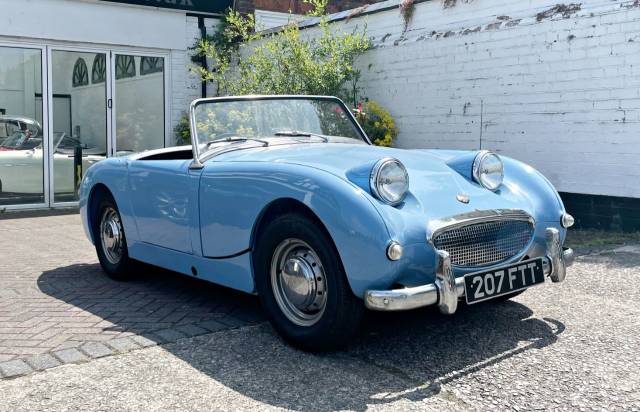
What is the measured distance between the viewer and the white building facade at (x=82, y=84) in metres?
10.0

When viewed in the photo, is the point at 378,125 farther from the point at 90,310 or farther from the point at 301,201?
the point at 301,201

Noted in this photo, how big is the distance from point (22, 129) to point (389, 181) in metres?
8.43

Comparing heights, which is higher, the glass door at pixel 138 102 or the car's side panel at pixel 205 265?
the glass door at pixel 138 102

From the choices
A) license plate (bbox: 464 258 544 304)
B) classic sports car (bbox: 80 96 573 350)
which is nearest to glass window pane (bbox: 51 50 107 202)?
classic sports car (bbox: 80 96 573 350)

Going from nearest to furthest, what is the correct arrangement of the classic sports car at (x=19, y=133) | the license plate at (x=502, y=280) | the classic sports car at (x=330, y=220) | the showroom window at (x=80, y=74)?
the classic sports car at (x=330, y=220), the license plate at (x=502, y=280), the classic sports car at (x=19, y=133), the showroom window at (x=80, y=74)

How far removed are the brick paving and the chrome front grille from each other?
1346mm

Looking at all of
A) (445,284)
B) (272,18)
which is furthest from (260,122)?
(272,18)

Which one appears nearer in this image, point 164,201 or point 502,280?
point 502,280

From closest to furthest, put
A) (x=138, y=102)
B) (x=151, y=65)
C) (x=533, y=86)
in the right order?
(x=533, y=86) < (x=138, y=102) < (x=151, y=65)

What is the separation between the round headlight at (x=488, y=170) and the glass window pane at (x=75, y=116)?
8.36m

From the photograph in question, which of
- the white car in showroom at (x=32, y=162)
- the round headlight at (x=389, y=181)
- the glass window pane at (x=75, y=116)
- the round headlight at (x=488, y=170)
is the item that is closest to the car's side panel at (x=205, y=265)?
the round headlight at (x=389, y=181)

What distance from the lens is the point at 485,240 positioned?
11.2 feet

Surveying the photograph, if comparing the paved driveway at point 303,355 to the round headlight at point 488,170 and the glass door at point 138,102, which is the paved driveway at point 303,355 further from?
the glass door at point 138,102

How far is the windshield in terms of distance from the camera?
14.3 ft
